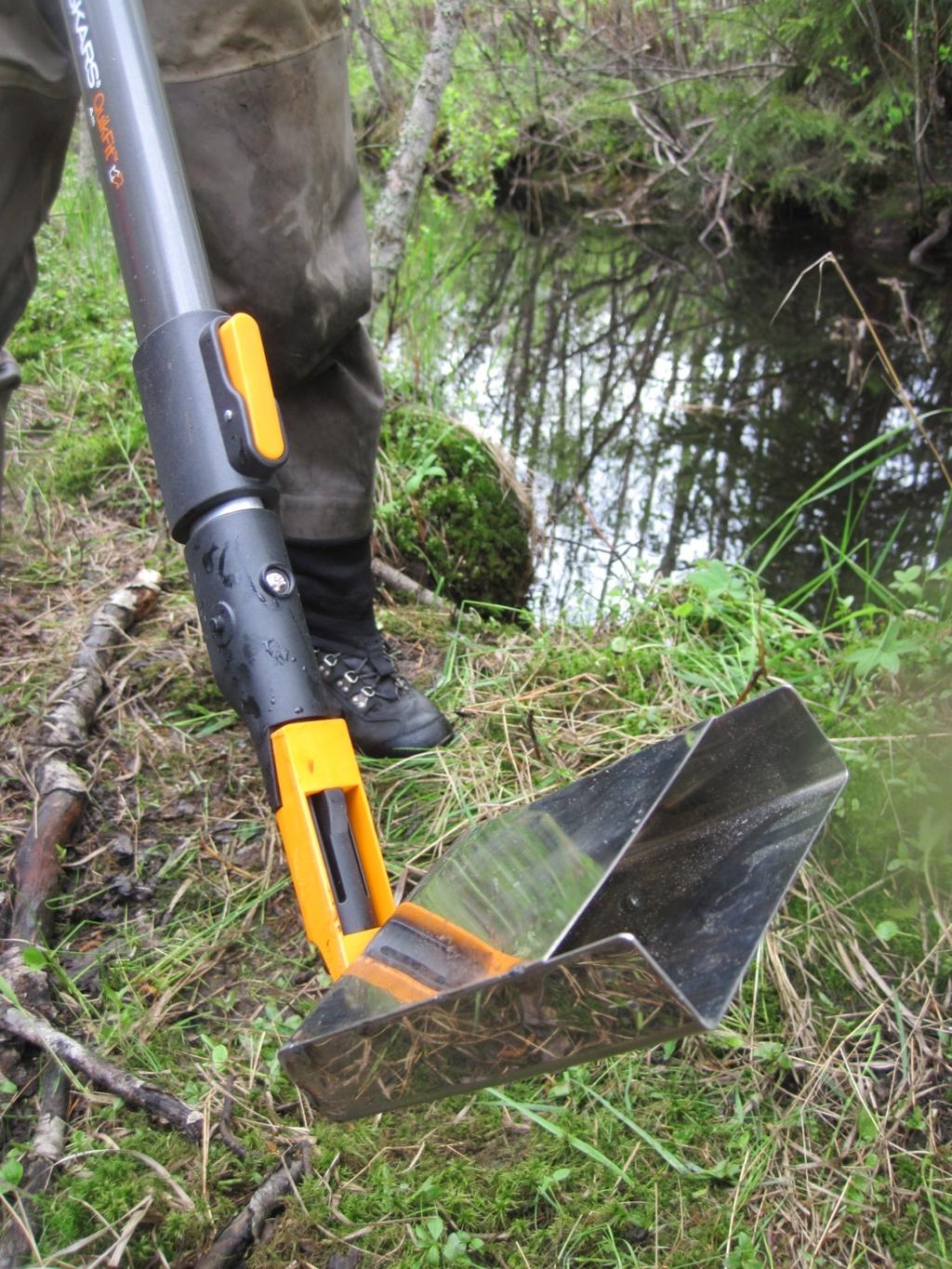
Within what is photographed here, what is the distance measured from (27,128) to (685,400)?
157 inches

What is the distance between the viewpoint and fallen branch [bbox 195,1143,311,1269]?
1.13 metres

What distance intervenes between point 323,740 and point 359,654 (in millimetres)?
897

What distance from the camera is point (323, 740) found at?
1157 millimetres

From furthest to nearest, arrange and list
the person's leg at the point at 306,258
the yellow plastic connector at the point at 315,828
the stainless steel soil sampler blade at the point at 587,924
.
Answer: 1. the person's leg at the point at 306,258
2. the yellow plastic connector at the point at 315,828
3. the stainless steel soil sampler blade at the point at 587,924

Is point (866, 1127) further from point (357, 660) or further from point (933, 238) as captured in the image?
point (933, 238)

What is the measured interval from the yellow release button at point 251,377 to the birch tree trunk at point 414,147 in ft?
7.26

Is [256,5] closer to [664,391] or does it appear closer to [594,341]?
[664,391]

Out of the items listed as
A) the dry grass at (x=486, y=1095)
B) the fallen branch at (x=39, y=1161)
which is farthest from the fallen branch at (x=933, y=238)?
the fallen branch at (x=39, y=1161)

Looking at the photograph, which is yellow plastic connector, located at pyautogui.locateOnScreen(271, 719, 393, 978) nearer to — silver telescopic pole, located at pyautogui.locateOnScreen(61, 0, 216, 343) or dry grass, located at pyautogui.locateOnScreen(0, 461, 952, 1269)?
dry grass, located at pyautogui.locateOnScreen(0, 461, 952, 1269)

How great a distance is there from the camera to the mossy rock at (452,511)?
302 centimetres

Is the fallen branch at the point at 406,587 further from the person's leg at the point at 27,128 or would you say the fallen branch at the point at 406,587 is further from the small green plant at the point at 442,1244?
the small green plant at the point at 442,1244

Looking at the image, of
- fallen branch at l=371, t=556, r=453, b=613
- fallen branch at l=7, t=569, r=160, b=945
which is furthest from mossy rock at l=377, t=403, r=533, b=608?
fallen branch at l=7, t=569, r=160, b=945

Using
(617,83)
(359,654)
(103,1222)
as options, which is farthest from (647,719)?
(617,83)

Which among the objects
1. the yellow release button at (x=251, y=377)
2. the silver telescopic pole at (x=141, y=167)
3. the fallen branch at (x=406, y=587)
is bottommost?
the fallen branch at (x=406, y=587)
